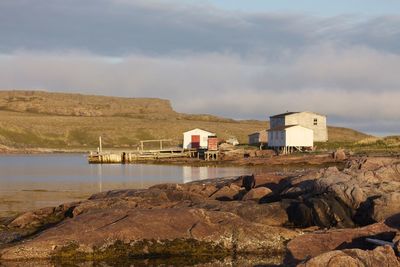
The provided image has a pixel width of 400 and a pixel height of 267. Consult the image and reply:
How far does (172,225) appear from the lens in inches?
820

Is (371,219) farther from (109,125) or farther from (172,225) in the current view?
(109,125)

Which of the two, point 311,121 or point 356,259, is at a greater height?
point 311,121

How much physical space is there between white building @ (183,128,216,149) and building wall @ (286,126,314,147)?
656 inches

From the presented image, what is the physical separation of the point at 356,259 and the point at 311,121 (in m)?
94.3

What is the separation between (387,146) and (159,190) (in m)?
67.6

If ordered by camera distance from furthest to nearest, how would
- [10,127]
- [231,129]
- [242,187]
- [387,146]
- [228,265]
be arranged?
[231,129] → [10,127] → [387,146] → [242,187] → [228,265]

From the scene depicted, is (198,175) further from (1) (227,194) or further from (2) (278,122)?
(2) (278,122)

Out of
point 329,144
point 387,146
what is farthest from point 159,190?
point 329,144

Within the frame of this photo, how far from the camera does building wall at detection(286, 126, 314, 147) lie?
90.1m

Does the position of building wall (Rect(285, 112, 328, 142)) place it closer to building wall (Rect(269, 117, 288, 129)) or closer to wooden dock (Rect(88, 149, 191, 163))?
building wall (Rect(269, 117, 288, 129))

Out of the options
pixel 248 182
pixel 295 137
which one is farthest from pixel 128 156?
pixel 248 182

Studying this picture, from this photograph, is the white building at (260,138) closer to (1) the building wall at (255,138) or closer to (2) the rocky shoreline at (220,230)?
(1) the building wall at (255,138)

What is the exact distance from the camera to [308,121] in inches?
4151

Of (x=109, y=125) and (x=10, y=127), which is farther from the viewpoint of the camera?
(x=109, y=125)
